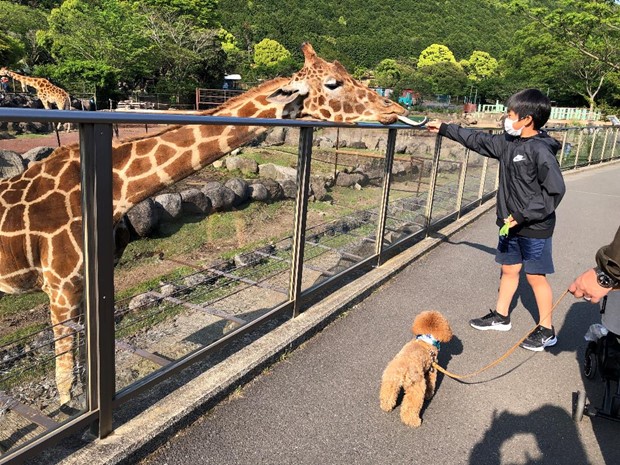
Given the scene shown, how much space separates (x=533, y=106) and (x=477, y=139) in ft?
2.37

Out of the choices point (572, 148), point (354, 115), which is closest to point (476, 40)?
point (572, 148)

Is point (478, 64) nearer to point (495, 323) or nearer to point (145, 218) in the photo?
point (495, 323)

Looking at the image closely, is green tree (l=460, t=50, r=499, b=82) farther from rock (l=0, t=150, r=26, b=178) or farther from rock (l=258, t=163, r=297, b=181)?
rock (l=0, t=150, r=26, b=178)

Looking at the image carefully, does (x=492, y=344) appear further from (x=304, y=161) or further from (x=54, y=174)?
(x=54, y=174)

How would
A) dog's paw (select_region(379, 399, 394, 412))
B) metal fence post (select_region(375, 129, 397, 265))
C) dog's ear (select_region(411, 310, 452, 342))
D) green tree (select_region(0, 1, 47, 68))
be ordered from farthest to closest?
green tree (select_region(0, 1, 47, 68)), metal fence post (select_region(375, 129, 397, 265)), dog's ear (select_region(411, 310, 452, 342)), dog's paw (select_region(379, 399, 394, 412))

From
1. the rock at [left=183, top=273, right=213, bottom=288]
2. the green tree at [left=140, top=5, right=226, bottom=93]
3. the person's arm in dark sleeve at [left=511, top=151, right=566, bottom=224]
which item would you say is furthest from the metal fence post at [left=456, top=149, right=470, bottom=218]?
the green tree at [left=140, top=5, right=226, bottom=93]

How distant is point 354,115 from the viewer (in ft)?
18.5

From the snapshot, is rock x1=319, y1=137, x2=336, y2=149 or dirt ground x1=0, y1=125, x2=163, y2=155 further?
rock x1=319, y1=137, x2=336, y2=149

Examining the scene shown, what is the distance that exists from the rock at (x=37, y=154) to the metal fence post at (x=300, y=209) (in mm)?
1713

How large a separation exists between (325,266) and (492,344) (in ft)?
5.53

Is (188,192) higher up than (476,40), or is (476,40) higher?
(476,40)

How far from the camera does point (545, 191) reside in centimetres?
376

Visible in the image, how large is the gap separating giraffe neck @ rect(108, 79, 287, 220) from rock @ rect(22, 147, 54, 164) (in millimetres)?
599

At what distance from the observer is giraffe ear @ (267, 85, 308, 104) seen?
487 centimetres
